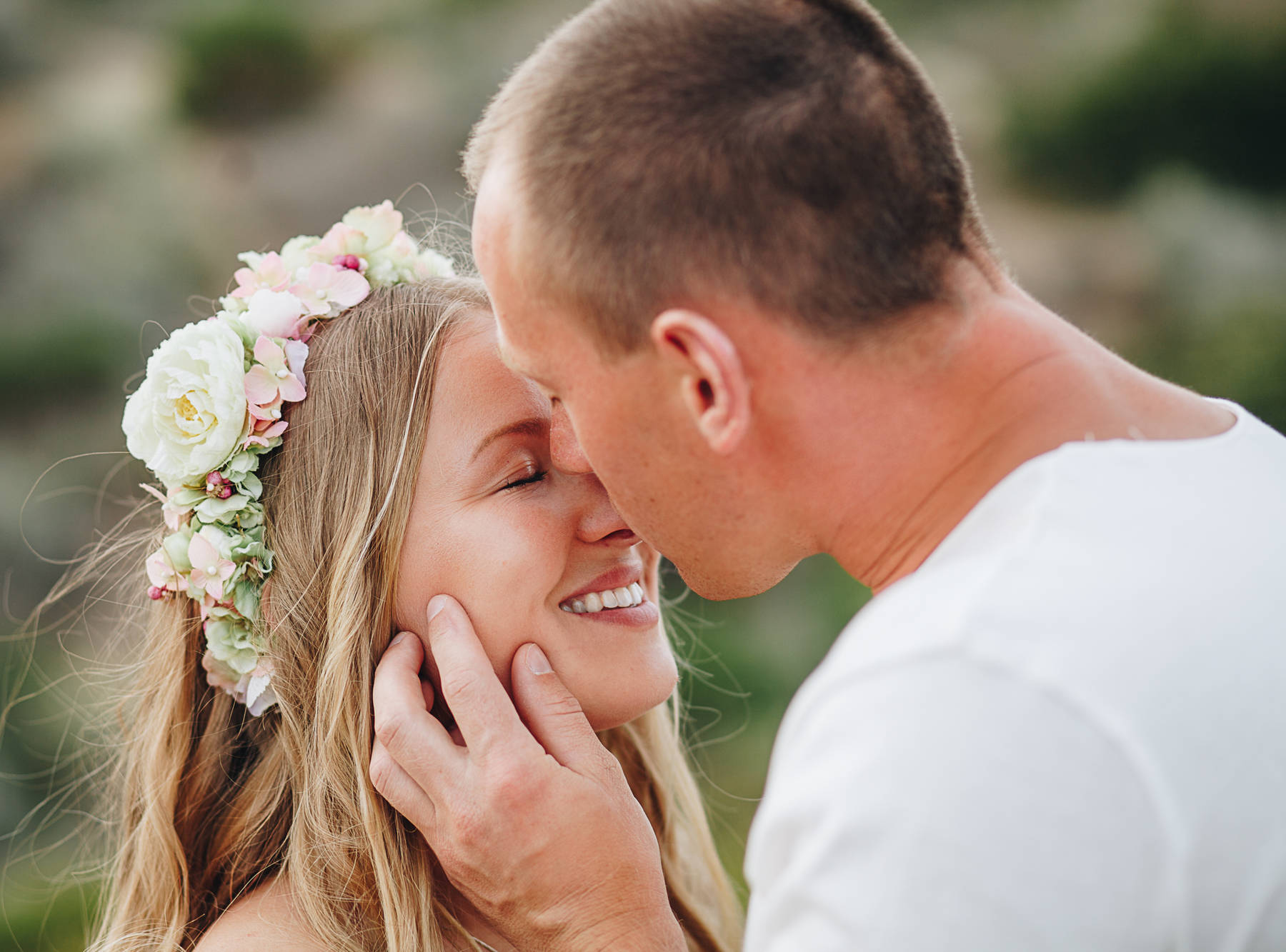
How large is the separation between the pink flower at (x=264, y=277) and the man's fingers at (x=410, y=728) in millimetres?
1073

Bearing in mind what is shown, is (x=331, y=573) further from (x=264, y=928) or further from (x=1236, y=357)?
(x=1236, y=357)

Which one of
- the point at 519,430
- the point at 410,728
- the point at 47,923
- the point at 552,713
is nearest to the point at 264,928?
the point at 410,728

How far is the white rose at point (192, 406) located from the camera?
103 inches

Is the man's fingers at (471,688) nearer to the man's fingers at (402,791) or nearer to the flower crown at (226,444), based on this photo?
the man's fingers at (402,791)

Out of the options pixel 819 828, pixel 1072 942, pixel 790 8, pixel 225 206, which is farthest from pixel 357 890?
pixel 225 206

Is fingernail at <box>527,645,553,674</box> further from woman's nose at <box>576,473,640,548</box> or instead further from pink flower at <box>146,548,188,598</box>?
pink flower at <box>146,548,188,598</box>

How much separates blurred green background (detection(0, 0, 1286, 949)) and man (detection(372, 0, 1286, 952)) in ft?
18.2

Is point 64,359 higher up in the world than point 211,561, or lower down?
lower down

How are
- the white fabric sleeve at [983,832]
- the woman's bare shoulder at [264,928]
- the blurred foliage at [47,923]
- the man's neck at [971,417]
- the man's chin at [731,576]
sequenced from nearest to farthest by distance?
the white fabric sleeve at [983,832], the man's neck at [971,417], the man's chin at [731,576], the woman's bare shoulder at [264,928], the blurred foliage at [47,923]

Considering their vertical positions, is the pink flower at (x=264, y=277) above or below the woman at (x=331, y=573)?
above

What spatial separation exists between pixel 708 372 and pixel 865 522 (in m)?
0.43

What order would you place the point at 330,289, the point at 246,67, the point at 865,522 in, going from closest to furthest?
1. the point at 865,522
2. the point at 330,289
3. the point at 246,67

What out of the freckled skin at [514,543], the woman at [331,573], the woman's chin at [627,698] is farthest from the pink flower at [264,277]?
the woman's chin at [627,698]

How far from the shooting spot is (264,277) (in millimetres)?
2906
